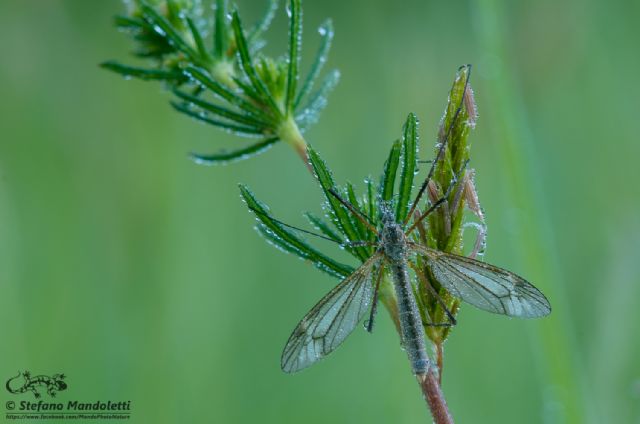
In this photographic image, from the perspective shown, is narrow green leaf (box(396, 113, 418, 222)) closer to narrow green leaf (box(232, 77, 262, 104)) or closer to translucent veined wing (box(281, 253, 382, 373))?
translucent veined wing (box(281, 253, 382, 373))

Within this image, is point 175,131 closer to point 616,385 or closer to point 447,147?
point 616,385

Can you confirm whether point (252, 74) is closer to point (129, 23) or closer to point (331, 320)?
point (129, 23)

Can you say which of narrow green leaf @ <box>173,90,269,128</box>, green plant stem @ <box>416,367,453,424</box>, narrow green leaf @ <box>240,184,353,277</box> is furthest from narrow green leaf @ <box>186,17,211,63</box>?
green plant stem @ <box>416,367,453,424</box>

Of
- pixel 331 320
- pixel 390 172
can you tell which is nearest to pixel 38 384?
pixel 331 320

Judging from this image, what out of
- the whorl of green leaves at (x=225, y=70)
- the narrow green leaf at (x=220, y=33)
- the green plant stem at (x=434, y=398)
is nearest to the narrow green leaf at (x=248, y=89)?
the whorl of green leaves at (x=225, y=70)

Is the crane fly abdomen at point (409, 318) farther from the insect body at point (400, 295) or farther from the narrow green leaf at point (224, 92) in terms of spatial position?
the narrow green leaf at point (224, 92)
